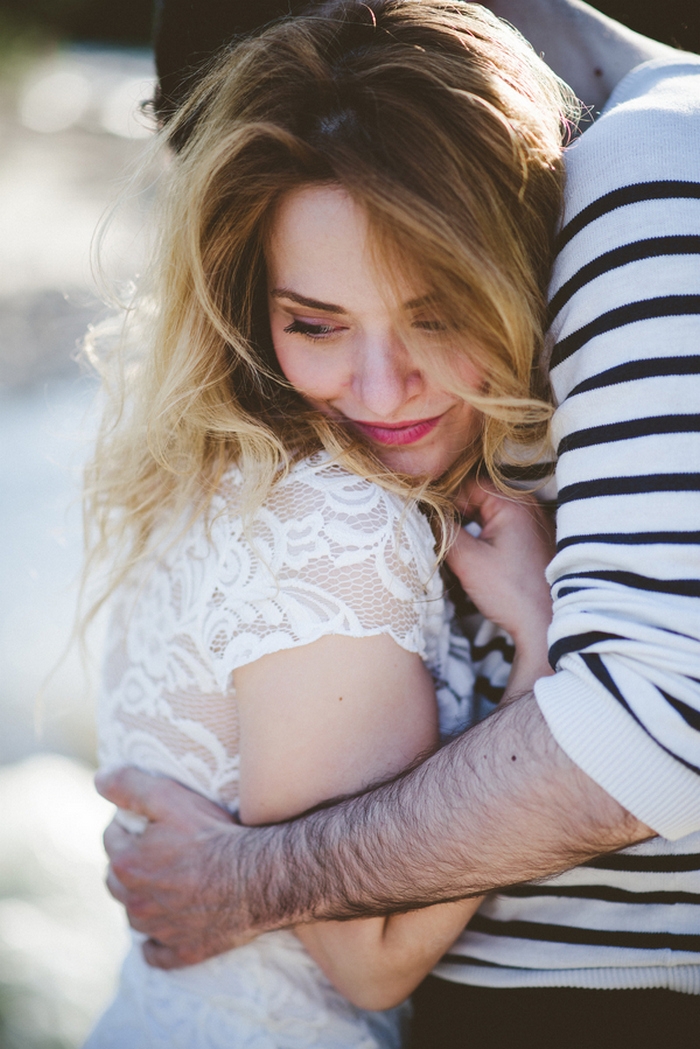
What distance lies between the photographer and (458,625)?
5.61 ft

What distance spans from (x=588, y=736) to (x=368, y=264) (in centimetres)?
78

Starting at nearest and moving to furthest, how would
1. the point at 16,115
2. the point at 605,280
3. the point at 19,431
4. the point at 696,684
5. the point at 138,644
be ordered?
the point at 696,684
the point at 605,280
the point at 138,644
the point at 19,431
the point at 16,115

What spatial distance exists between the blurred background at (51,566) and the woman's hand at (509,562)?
3.21ft

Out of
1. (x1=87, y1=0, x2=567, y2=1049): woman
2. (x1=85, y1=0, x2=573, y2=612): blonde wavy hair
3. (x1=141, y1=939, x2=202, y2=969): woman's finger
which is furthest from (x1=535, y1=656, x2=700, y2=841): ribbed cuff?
(x1=141, y1=939, x2=202, y2=969): woman's finger

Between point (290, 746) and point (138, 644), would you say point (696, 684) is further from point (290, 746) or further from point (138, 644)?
point (138, 644)

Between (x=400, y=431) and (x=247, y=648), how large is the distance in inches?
19.1

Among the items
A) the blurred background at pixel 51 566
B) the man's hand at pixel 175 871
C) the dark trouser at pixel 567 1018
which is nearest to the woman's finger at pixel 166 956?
the man's hand at pixel 175 871

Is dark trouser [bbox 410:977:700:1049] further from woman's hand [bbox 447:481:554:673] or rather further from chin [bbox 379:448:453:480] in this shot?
chin [bbox 379:448:453:480]

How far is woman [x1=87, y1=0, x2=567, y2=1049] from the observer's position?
1.25 meters

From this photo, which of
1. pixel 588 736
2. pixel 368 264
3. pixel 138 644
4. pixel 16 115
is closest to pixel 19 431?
pixel 138 644

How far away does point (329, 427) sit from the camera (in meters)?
1.52

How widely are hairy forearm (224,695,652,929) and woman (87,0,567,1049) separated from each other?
0.07 metres

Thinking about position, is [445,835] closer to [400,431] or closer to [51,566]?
[400,431]

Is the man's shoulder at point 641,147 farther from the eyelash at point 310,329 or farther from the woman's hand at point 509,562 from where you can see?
the woman's hand at point 509,562
